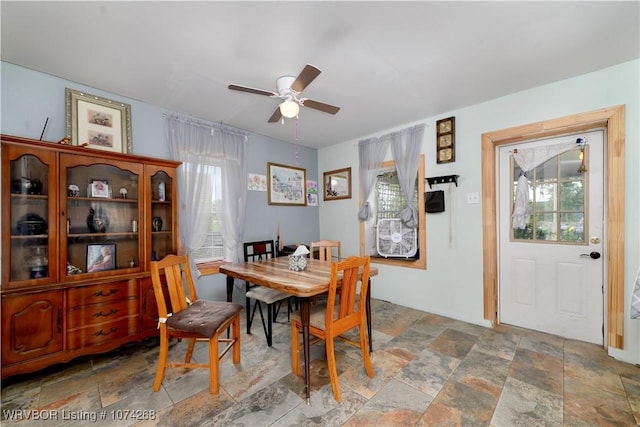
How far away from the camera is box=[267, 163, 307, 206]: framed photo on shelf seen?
3834 millimetres

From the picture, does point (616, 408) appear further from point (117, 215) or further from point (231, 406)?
point (117, 215)

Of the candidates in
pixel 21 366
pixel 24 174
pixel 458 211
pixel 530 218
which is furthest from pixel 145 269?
pixel 530 218

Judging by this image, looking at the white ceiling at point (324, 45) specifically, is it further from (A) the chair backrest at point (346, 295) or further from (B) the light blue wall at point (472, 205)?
(A) the chair backrest at point (346, 295)

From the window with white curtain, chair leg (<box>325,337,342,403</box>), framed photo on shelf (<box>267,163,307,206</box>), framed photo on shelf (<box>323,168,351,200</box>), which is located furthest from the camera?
framed photo on shelf (<box>323,168,351,200</box>)

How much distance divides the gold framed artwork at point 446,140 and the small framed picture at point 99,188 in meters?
3.52

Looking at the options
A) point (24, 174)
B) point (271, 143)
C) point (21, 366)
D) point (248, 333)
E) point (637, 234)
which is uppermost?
point (271, 143)

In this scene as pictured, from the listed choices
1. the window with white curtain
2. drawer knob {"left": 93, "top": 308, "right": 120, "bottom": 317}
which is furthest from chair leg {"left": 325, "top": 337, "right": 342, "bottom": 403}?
the window with white curtain

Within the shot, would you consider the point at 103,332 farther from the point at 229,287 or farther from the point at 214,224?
the point at 214,224

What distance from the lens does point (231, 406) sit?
5.48 feet

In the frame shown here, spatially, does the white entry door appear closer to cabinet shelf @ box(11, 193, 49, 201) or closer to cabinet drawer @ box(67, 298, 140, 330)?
cabinet drawer @ box(67, 298, 140, 330)

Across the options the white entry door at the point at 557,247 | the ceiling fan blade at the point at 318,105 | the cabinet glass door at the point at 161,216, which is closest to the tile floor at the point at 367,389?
the white entry door at the point at 557,247

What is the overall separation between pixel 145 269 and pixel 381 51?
2.75 meters

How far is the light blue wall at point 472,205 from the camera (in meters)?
2.09

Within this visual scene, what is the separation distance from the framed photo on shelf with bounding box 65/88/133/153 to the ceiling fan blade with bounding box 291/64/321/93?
1872 millimetres
